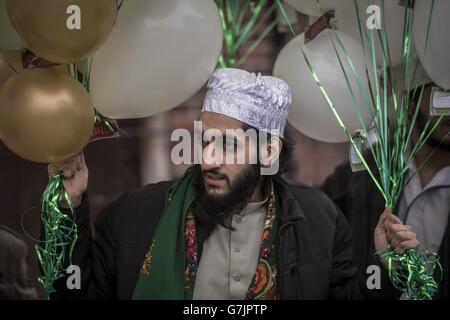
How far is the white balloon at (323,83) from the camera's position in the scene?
2027 mm

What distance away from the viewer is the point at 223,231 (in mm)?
2086

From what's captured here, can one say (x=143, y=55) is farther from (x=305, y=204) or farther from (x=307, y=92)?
(x=305, y=204)

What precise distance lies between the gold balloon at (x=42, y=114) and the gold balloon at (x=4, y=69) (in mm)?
185

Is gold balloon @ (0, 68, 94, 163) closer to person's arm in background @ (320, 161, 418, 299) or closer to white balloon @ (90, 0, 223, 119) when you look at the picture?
white balloon @ (90, 0, 223, 119)

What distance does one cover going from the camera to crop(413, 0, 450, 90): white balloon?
1.93m

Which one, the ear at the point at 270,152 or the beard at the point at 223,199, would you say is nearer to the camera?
the beard at the point at 223,199

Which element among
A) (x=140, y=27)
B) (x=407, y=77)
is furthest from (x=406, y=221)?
(x=140, y=27)

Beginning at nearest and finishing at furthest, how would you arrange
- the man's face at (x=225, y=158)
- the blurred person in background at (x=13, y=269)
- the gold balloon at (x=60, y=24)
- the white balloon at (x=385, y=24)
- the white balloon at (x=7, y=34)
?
the gold balloon at (x=60, y=24) < the white balloon at (x=7, y=34) < the man's face at (x=225, y=158) < the white balloon at (x=385, y=24) < the blurred person in background at (x=13, y=269)

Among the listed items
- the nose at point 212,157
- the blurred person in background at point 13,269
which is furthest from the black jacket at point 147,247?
the blurred person in background at point 13,269

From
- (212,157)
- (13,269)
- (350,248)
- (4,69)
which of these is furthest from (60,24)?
(350,248)

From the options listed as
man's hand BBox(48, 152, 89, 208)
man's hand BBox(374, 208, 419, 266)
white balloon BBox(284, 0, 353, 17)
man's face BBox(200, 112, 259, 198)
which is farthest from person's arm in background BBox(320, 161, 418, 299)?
man's hand BBox(48, 152, 89, 208)

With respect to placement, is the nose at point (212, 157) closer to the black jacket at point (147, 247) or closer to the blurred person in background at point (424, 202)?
the black jacket at point (147, 247)

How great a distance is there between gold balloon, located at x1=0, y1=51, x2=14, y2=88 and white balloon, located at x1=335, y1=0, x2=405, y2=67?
39.1 inches

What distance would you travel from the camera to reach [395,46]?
2146 millimetres
